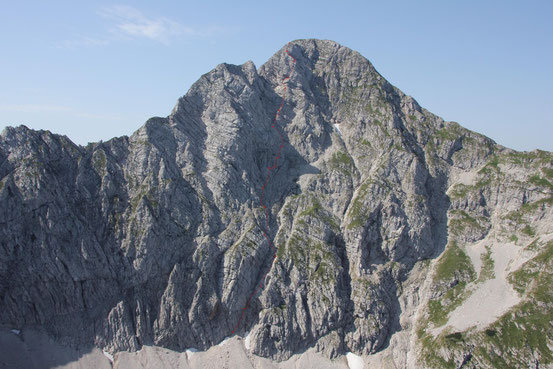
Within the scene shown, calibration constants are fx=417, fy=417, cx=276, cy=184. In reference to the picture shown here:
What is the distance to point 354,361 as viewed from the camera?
10169cm

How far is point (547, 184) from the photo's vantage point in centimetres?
11769

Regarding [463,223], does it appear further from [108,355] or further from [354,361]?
[108,355]

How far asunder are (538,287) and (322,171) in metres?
64.2

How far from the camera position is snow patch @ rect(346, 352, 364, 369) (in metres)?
101

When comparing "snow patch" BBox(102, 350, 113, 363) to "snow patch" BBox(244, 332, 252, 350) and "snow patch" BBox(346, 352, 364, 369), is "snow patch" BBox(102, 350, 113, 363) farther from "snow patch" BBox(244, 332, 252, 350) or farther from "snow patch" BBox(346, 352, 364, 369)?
"snow patch" BBox(346, 352, 364, 369)

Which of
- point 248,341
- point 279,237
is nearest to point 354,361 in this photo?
point 248,341

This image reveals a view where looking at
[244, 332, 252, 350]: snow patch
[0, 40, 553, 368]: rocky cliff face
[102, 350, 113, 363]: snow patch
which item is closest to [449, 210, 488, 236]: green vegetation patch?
[0, 40, 553, 368]: rocky cliff face

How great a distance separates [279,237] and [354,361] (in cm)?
3666

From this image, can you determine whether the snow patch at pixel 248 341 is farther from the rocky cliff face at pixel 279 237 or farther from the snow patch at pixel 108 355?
the snow patch at pixel 108 355

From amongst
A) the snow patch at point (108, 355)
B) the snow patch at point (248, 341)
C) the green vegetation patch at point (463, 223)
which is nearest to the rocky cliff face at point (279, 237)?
the green vegetation patch at point (463, 223)

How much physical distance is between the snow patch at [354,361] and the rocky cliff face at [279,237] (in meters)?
1.86

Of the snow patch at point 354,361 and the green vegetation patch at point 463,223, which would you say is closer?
the snow patch at point 354,361

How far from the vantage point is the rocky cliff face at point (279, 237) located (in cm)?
9712

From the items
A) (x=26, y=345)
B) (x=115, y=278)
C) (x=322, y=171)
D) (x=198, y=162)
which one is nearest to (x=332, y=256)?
(x=322, y=171)
